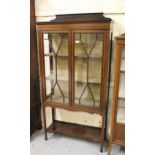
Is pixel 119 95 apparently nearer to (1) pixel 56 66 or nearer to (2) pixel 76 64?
(2) pixel 76 64

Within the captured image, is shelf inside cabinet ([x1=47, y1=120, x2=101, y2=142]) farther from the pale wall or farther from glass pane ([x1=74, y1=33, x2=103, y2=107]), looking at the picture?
glass pane ([x1=74, y1=33, x2=103, y2=107])

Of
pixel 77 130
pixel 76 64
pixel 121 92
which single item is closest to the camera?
pixel 121 92

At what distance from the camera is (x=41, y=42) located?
2021 mm

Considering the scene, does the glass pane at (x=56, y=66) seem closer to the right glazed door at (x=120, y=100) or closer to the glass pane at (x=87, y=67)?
the glass pane at (x=87, y=67)

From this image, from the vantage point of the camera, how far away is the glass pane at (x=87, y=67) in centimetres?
192

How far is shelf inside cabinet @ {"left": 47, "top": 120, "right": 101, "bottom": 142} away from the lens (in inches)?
86.6

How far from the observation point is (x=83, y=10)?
207 cm

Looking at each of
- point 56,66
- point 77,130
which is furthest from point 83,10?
point 77,130

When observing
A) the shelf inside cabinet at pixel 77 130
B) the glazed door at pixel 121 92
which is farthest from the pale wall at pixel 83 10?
the glazed door at pixel 121 92

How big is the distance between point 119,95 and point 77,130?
915mm
